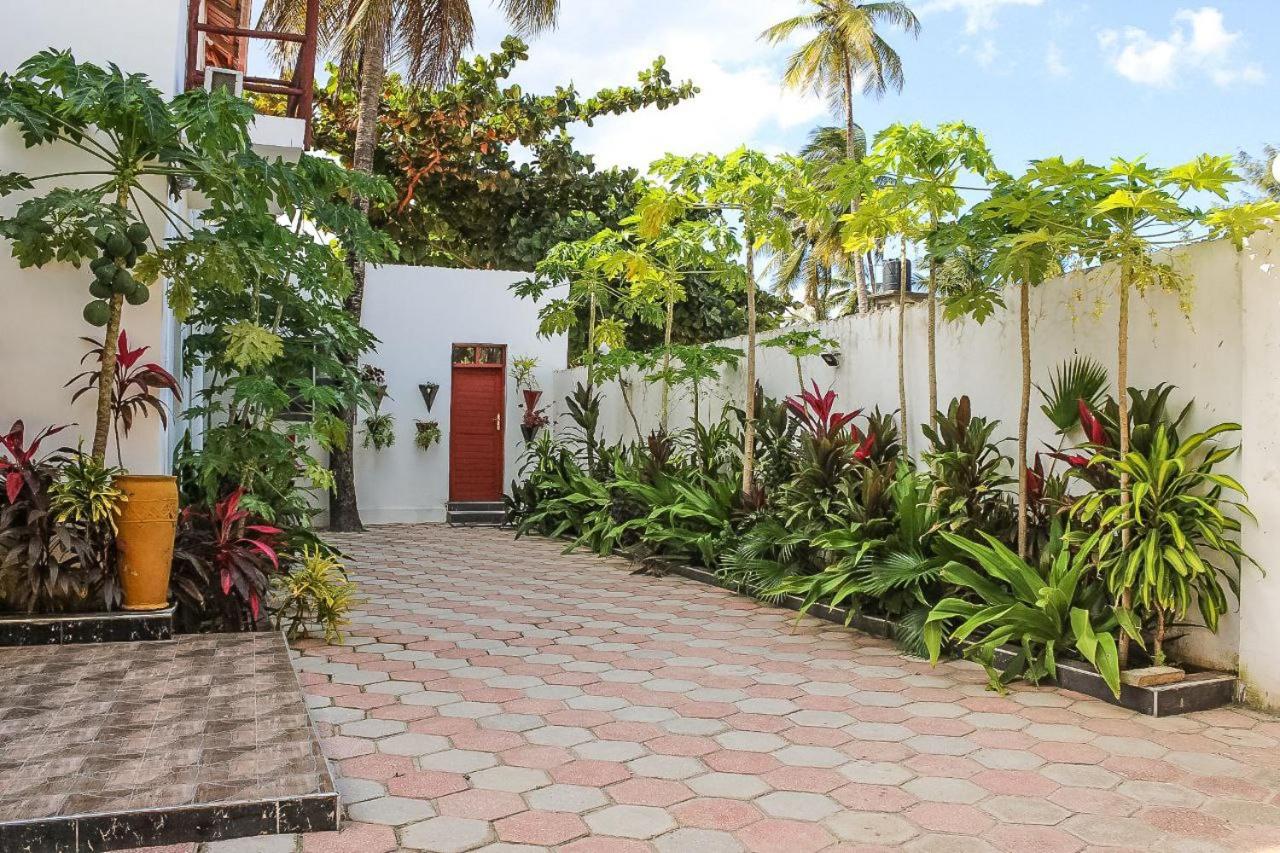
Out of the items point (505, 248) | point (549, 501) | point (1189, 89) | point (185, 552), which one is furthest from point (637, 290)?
point (1189, 89)

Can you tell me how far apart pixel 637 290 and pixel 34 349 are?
4.68 meters

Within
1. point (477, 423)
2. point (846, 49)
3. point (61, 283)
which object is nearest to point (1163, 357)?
point (61, 283)

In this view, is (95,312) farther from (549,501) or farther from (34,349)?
(549,501)

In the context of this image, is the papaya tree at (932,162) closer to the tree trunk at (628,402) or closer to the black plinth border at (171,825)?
the black plinth border at (171,825)

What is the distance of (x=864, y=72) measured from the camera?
22.7 metres

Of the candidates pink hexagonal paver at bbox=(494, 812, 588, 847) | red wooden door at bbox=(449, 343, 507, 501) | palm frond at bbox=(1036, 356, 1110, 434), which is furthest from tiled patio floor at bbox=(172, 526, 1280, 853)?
red wooden door at bbox=(449, 343, 507, 501)

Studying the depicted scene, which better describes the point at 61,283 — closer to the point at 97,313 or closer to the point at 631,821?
the point at 97,313

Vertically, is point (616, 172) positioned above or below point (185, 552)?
above

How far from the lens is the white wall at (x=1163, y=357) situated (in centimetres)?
391

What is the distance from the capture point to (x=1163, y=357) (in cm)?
448

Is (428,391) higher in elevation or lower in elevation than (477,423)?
higher

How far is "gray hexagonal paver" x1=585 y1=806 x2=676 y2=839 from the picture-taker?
274cm

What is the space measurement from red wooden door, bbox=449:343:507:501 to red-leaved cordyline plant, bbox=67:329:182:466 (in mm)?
7101

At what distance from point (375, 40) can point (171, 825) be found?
954cm
